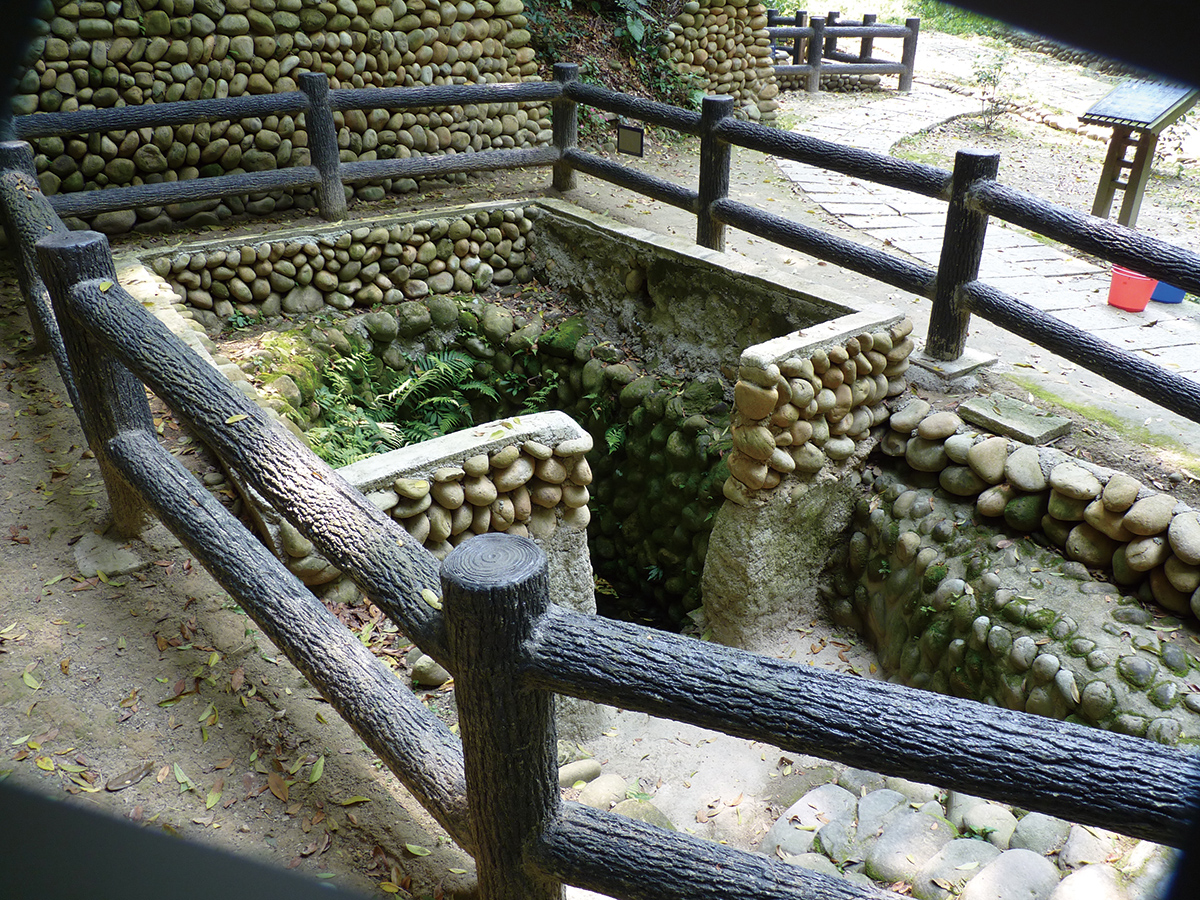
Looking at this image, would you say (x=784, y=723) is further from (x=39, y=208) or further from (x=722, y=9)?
(x=722, y=9)

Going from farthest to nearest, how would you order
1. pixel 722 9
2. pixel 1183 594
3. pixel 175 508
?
pixel 722 9 < pixel 1183 594 < pixel 175 508

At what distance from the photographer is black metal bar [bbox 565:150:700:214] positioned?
550 cm

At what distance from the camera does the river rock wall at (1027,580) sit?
2.98m

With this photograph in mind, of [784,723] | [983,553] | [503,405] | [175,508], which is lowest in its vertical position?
[503,405]

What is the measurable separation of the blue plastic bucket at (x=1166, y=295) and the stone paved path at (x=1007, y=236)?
0.06m

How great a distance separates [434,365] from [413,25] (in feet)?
8.61

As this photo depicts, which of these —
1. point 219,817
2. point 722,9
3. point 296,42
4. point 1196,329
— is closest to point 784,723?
point 219,817

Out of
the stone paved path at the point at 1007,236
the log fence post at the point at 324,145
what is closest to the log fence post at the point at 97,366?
the log fence post at the point at 324,145

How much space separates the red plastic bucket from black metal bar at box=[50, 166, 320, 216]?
4990 mm

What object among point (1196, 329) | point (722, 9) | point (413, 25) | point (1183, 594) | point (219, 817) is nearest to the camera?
point (219, 817)

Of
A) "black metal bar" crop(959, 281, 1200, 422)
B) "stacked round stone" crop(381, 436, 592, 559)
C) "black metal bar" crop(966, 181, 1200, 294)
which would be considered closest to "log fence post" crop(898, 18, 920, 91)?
"black metal bar" crop(966, 181, 1200, 294)

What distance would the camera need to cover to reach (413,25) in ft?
20.7

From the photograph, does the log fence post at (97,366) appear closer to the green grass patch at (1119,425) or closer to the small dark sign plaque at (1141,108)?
the green grass patch at (1119,425)

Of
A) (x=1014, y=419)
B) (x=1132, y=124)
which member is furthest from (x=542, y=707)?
(x=1132, y=124)
